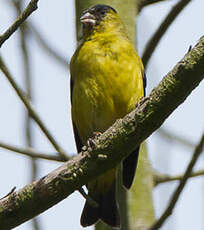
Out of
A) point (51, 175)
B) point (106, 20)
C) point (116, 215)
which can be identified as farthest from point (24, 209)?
point (106, 20)

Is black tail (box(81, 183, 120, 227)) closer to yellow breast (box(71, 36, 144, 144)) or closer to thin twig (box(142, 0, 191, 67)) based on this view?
yellow breast (box(71, 36, 144, 144))

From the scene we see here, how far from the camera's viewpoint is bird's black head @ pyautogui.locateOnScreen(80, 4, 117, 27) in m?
4.50

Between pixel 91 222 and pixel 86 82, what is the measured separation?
1.20 m

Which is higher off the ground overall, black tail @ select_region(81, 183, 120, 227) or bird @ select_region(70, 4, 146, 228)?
bird @ select_region(70, 4, 146, 228)

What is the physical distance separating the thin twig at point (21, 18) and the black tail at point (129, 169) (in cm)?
181

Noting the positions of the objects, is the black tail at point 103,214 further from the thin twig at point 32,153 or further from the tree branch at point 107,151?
the tree branch at point 107,151

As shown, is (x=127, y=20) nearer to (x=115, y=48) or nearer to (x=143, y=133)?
(x=115, y=48)

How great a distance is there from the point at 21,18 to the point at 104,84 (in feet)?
5.90

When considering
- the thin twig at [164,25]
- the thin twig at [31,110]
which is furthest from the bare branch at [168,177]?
the thin twig at [164,25]

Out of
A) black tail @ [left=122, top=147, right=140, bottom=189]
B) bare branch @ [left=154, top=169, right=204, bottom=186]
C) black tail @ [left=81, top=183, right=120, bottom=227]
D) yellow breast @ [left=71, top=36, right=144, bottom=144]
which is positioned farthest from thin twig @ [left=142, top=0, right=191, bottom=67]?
black tail @ [left=81, top=183, right=120, bottom=227]

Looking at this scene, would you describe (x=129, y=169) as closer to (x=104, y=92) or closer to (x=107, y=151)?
(x=104, y=92)

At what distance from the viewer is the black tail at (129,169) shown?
4.03 m

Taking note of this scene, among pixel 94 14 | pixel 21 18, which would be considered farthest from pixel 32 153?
pixel 94 14

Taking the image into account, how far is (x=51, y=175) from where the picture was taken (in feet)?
9.86
